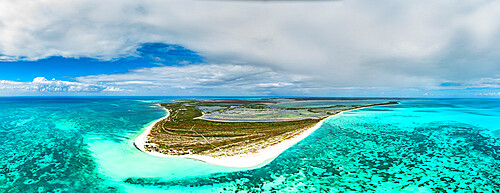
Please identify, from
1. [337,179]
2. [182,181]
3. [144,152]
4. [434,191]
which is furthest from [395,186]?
[144,152]

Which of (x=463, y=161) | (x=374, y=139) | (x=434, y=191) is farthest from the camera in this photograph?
(x=374, y=139)

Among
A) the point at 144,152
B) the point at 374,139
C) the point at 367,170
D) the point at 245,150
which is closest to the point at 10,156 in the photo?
the point at 144,152

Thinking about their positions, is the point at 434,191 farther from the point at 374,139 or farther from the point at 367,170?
the point at 374,139

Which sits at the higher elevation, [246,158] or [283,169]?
[246,158]

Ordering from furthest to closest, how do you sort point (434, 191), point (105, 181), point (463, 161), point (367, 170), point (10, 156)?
point (10, 156)
point (463, 161)
point (367, 170)
point (105, 181)
point (434, 191)

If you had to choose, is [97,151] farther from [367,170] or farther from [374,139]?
[374,139]

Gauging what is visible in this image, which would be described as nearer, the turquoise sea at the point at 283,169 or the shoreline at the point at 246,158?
the turquoise sea at the point at 283,169

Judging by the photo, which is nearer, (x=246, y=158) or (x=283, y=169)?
(x=283, y=169)

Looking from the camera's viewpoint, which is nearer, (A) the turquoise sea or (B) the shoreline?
(A) the turquoise sea

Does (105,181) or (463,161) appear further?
(463,161)
